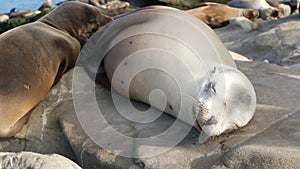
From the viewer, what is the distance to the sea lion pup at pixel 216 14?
8336 millimetres

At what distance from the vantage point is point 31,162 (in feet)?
7.47

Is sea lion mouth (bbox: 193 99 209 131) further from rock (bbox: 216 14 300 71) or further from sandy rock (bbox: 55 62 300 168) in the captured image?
rock (bbox: 216 14 300 71)

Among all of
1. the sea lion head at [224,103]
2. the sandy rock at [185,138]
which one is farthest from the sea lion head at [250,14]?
the sea lion head at [224,103]

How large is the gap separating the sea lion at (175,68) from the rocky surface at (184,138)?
116 millimetres

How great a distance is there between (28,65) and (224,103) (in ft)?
5.01

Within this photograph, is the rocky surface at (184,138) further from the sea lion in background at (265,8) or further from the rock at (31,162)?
the sea lion in background at (265,8)

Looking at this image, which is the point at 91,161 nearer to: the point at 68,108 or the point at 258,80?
the point at 68,108

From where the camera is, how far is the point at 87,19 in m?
4.50

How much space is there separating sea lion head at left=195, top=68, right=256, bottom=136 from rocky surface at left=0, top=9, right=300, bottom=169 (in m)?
0.07

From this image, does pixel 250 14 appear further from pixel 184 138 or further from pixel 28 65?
pixel 184 138

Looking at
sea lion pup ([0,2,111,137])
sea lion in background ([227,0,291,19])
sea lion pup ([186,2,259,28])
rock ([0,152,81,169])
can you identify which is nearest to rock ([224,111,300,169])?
rock ([0,152,81,169])

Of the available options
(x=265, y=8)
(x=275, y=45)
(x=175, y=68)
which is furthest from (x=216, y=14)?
(x=175, y=68)

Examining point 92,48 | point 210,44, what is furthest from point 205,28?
point 92,48

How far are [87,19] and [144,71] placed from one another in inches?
59.1
